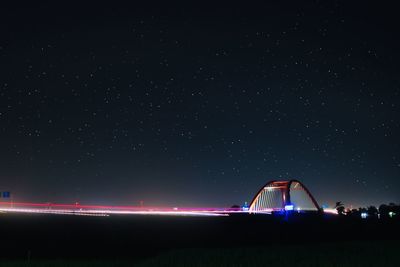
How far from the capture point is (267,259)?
2275 centimetres

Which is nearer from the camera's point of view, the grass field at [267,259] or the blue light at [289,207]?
the grass field at [267,259]

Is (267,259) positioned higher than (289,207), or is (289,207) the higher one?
(289,207)

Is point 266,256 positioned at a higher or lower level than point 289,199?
lower

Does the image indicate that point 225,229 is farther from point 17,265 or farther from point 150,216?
point 17,265

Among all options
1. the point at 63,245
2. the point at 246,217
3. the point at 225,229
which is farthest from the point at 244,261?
the point at 246,217

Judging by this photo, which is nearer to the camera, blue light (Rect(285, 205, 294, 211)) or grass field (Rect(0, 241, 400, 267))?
grass field (Rect(0, 241, 400, 267))

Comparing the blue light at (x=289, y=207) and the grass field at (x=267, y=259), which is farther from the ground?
the blue light at (x=289, y=207)

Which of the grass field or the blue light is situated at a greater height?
the blue light

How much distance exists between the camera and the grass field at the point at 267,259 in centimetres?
2141

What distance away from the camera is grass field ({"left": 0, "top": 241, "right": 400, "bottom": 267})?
21406mm

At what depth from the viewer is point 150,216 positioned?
7162cm

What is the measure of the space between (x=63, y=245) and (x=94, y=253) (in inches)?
285

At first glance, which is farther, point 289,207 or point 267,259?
point 289,207

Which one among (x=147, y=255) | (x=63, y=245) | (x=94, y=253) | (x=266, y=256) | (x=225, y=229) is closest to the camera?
(x=266, y=256)
